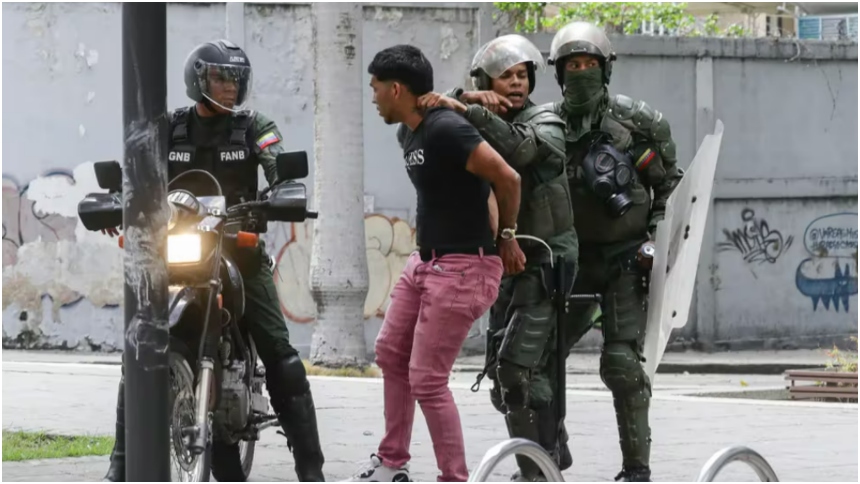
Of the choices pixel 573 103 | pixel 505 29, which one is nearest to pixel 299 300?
pixel 505 29

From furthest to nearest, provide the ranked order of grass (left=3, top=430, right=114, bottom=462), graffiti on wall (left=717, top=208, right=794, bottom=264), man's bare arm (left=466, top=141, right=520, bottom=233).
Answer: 1. graffiti on wall (left=717, top=208, right=794, bottom=264)
2. grass (left=3, top=430, right=114, bottom=462)
3. man's bare arm (left=466, top=141, right=520, bottom=233)

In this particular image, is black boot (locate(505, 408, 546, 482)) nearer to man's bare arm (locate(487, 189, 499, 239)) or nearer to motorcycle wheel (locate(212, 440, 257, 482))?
man's bare arm (locate(487, 189, 499, 239))

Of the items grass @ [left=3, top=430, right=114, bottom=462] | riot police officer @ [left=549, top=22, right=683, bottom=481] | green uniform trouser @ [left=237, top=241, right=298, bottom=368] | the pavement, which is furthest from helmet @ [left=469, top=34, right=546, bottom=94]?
grass @ [left=3, top=430, right=114, bottom=462]

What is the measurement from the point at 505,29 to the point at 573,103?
10.8 m

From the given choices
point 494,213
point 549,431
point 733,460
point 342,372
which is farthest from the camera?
point 342,372

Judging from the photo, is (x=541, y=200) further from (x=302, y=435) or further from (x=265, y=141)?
(x=302, y=435)

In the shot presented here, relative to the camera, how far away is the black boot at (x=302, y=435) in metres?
6.66

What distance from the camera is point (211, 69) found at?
6500 mm

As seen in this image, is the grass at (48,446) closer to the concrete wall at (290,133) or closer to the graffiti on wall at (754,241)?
the concrete wall at (290,133)

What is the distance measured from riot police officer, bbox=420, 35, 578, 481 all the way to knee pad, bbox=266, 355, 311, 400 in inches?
31.3

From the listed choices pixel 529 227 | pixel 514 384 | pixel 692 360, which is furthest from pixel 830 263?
pixel 514 384

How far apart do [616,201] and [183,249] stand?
6.47ft

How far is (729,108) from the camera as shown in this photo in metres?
18.5

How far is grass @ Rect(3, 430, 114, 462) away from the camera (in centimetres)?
754
